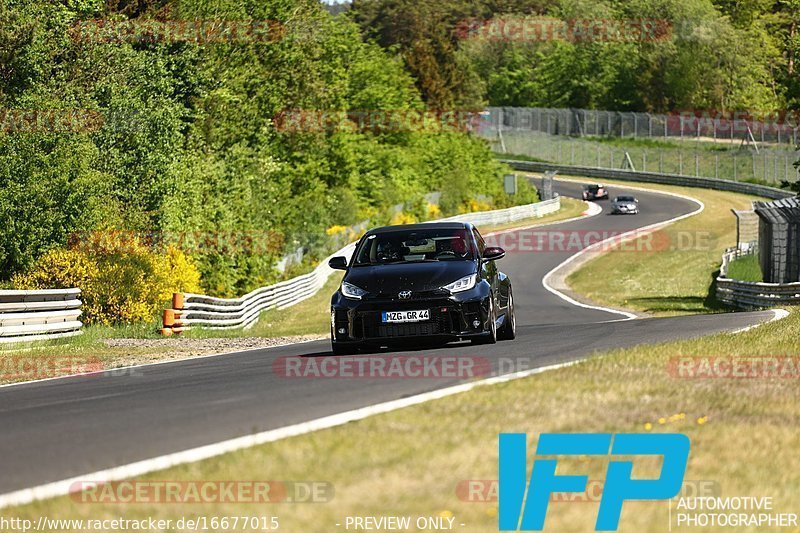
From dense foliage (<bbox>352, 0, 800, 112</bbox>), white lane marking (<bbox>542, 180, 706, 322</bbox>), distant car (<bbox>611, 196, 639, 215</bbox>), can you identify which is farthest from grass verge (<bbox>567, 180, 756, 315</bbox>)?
dense foliage (<bbox>352, 0, 800, 112</bbox>)

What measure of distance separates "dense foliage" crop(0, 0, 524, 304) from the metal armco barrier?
2093cm

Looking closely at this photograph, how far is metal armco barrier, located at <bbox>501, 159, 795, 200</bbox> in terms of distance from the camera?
83938 mm

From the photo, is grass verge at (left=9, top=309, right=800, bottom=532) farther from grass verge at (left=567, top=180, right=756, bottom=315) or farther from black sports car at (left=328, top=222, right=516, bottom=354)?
grass verge at (left=567, top=180, right=756, bottom=315)

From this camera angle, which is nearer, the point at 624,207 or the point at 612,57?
the point at 624,207

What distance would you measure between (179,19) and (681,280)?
22.2m

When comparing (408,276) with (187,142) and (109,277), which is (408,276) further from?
(187,142)

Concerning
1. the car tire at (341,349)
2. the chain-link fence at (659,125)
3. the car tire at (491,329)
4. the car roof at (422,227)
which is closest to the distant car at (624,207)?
the chain-link fence at (659,125)

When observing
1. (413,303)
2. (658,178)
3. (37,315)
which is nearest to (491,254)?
(413,303)

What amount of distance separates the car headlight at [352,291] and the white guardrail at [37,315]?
8.02 metres

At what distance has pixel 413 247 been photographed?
1672 centimetres

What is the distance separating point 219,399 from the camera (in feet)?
31.9

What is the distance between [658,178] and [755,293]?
68028 mm

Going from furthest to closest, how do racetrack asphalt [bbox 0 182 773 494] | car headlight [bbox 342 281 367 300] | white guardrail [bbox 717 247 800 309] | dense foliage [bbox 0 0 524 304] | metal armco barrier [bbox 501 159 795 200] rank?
metal armco barrier [bbox 501 159 795 200] < white guardrail [bbox 717 247 800 309] < dense foliage [bbox 0 0 524 304] < car headlight [bbox 342 281 367 300] < racetrack asphalt [bbox 0 182 773 494]

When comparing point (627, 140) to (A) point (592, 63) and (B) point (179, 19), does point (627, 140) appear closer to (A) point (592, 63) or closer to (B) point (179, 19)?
(A) point (592, 63)
